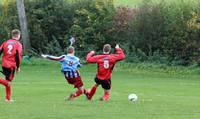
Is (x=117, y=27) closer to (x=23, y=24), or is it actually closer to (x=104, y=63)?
(x=23, y=24)

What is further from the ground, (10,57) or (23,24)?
(10,57)

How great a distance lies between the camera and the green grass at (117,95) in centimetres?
1634

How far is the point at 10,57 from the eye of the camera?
65.9 ft

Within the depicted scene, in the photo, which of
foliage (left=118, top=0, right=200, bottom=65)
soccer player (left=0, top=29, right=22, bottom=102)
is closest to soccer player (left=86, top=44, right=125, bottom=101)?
soccer player (left=0, top=29, right=22, bottom=102)

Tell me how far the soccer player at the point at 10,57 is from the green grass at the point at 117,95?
20.5 inches

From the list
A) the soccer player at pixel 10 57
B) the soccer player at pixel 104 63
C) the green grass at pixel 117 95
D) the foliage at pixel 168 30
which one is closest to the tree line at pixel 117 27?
the foliage at pixel 168 30

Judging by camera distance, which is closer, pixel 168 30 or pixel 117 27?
pixel 168 30

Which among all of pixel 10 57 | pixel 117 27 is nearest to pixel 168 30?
pixel 117 27

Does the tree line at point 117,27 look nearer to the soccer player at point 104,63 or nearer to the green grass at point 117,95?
the green grass at point 117,95

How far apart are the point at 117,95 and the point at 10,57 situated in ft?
18.8

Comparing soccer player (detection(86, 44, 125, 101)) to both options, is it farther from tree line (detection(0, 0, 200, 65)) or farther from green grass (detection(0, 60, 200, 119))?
tree line (detection(0, 0, 200, 65))

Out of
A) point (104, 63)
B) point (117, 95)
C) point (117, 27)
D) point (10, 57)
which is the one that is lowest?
point (117, 27)

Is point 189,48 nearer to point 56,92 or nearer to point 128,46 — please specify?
point 128,46

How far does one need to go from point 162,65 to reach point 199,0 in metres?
4.80
